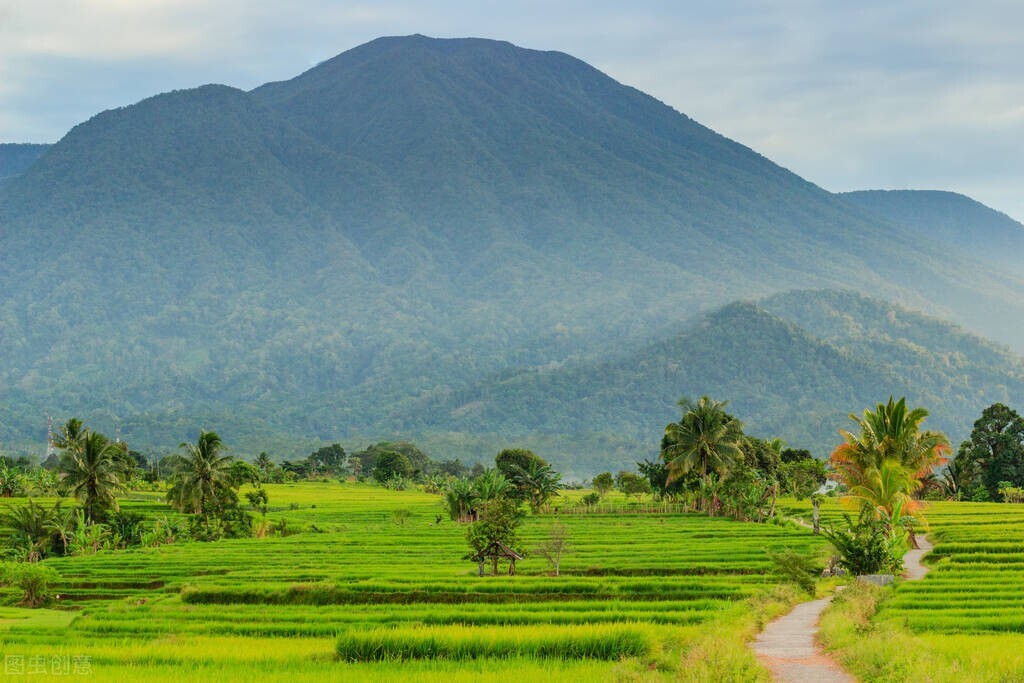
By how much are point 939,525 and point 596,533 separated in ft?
80.2

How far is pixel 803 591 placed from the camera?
1734 inches

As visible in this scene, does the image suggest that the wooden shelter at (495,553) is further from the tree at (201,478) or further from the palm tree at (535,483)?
the palm tree at (535,483)

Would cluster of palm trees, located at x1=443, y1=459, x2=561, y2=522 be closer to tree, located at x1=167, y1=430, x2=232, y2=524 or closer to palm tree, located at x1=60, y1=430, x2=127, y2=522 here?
tree, located at x1=167, y1=430, x2=232, y2=524

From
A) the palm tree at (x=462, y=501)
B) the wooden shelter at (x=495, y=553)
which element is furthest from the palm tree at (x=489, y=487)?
the wooden shelter at (x=495, y=553)

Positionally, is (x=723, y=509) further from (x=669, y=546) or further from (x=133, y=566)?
(x=133, y=566)

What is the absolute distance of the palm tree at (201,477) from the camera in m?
80.9

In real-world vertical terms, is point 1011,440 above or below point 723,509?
above

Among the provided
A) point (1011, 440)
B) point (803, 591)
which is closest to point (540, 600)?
point (803, 591)

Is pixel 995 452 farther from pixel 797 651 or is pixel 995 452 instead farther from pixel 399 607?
pixel 797 651

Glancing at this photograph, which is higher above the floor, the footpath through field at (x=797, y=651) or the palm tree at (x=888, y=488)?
the palm tree at (x=888, y=488)

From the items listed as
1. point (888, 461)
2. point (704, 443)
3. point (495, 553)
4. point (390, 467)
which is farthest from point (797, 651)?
point (390, 467)

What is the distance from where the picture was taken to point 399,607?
42.3 metres

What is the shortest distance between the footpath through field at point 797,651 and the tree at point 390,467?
132343 millimetres

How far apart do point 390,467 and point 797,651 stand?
145262 millimetres
